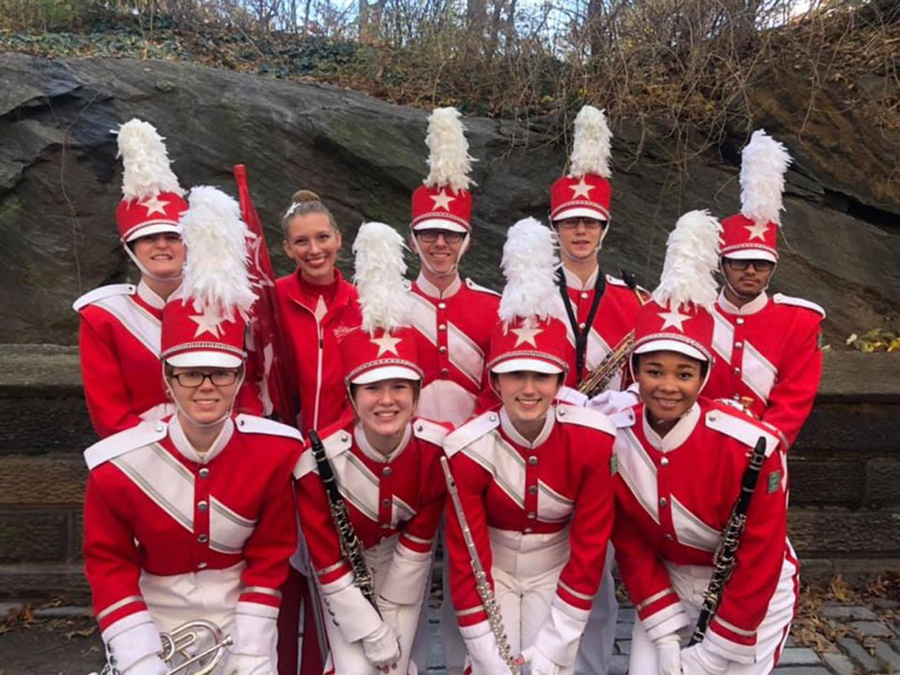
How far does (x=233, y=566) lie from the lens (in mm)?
2818

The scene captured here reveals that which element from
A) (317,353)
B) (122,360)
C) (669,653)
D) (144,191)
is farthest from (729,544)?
(144,191)

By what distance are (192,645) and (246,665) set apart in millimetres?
210

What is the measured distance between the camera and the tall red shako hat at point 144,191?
3088 mm

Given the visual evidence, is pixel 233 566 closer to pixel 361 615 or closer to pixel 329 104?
pixel 361 615

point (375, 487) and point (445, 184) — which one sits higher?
point (445, 184)

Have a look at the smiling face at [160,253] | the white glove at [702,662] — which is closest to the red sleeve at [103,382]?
the smiling face at [160,253]

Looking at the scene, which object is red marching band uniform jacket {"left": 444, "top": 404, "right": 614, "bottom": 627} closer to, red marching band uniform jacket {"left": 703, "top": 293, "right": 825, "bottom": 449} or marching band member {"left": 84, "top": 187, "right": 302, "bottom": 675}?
marching band member {"left": 84, "top": 187, "right": 302, "bottom": 675}

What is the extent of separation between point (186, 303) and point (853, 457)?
A: 3723 millimetres

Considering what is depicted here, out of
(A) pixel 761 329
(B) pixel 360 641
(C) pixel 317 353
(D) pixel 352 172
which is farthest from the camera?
(D) pixel 352 172

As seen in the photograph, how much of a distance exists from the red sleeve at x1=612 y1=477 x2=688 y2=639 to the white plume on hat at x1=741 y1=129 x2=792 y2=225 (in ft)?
4.67

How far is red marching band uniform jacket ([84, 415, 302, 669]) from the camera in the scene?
2.65 m

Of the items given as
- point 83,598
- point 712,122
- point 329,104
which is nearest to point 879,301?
point 712,122

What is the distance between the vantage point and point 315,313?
345cm

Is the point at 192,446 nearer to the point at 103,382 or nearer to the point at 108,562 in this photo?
the point at 108,562
